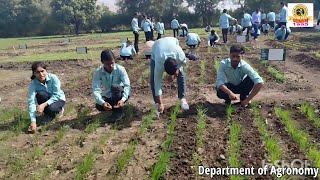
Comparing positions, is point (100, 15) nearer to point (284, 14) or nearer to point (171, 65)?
point (284, 14)

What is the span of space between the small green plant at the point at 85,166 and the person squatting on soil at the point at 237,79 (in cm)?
247

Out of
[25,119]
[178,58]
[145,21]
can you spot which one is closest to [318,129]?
[178,58]

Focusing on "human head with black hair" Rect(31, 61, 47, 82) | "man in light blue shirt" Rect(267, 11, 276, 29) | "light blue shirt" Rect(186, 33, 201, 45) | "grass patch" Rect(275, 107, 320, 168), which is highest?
"man in light blue shirt" Rect(267, 11, 276, 29)

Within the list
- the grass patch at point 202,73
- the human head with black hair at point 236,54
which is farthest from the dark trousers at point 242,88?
the grass patch at point 202,73

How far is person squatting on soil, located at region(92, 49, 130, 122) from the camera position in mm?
5605

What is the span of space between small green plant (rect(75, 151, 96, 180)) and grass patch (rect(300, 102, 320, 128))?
3.12m

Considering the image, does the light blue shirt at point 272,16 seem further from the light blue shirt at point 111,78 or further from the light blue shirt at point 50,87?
the light blue shirt at point 50,87

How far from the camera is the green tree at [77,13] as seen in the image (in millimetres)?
43031

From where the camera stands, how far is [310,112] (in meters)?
5.69

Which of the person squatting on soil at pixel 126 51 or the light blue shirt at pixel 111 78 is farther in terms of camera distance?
the person squatting on soil at pixel 126 51

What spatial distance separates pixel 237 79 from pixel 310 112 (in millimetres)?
1242

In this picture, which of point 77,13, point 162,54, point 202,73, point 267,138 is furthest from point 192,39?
point 77,13

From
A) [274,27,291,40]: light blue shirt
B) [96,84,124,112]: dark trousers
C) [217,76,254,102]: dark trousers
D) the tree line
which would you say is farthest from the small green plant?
the tree line

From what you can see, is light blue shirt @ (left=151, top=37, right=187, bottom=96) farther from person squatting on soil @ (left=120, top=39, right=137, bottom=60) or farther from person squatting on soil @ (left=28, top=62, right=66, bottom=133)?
person squatting on soil @ (left=120, top=39, right=137, bottom=60)
